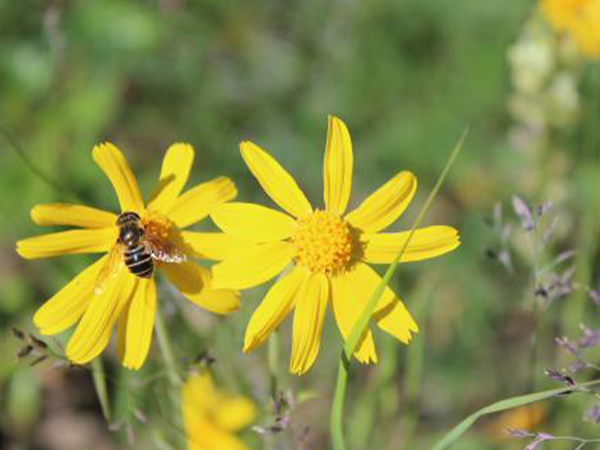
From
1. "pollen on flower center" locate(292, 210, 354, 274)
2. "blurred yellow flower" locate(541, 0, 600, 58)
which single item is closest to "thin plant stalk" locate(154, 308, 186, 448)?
"pollen on flower center" locate(292, 210, 354, 274)

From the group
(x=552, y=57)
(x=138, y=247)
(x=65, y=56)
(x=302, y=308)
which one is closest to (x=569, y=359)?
(x=552, y=57)

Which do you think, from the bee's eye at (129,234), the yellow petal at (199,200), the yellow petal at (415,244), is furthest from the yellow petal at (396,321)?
the bee's eye at (129,234)

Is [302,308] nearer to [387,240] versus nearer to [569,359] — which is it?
[387,240]

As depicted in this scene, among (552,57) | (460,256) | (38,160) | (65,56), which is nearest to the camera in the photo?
(552,57)

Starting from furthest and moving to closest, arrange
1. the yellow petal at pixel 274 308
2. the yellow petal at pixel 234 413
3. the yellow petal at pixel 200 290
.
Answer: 1. the yellow petal at pixel 234 413
2. the yellow petal at pixel 200 290
3. the yellow petal at pixel 274 308

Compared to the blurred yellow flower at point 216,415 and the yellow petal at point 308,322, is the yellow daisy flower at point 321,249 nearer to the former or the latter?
the yellow petal at point 308,322

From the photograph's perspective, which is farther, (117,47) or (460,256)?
(117,47)
